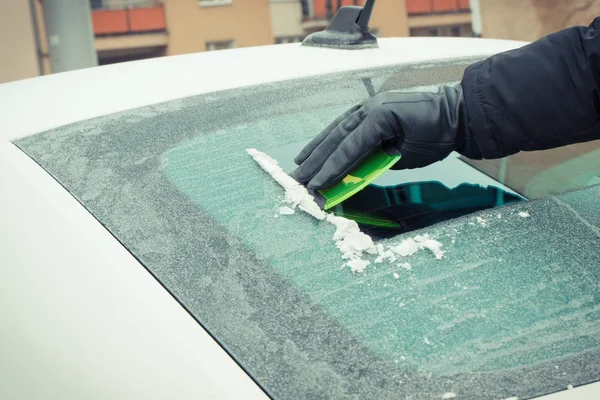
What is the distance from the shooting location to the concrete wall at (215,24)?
54.7ft

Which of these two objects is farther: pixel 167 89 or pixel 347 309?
pixel 167 89

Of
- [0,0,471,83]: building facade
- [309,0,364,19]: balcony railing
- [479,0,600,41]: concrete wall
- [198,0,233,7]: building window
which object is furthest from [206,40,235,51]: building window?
[479,0,600,41]: concrete wall

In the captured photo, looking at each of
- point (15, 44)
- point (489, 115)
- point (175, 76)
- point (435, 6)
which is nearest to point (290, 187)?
point (489, 115)

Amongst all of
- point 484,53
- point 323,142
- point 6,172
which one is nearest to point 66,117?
point 6,172

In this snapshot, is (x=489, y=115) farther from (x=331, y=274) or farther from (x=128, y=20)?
(x=128, y=20)

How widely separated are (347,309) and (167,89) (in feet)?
2.60

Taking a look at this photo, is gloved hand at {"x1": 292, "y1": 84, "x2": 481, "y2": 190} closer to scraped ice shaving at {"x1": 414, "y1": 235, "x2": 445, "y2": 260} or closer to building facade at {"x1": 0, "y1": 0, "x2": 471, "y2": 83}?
scraped ice shaving at {"x1": 414, "y1": 235, "x2": 445, "y2": 260}

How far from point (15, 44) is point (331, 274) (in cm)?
1211

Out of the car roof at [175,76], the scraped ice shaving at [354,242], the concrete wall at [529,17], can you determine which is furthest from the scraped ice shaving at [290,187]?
the concrete wall at [529,17]

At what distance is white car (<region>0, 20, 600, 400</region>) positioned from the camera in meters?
0.87

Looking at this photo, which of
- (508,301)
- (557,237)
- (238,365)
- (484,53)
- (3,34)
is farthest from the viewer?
(3,34)

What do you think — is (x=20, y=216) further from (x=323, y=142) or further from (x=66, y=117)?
(x=323, y=142)

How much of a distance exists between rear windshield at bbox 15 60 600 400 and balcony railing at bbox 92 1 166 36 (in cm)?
1582

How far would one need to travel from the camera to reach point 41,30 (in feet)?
42.0
